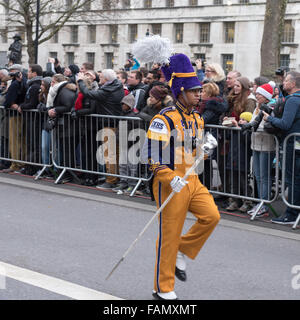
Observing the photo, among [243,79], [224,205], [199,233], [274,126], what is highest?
[243,79]

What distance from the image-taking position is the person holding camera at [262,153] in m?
8.19

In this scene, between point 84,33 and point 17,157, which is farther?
point 84,33

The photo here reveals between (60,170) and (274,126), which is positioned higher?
(274,126)

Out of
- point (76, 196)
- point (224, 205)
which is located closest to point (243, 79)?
point (224, 205)

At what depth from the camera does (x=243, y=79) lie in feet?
28.7

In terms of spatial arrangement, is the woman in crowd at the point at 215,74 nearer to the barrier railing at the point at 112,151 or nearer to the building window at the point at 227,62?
the barrier railing at the point at 112,151

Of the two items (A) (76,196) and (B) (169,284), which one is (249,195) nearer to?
(A) (76,196)

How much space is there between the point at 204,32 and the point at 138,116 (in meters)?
50.2

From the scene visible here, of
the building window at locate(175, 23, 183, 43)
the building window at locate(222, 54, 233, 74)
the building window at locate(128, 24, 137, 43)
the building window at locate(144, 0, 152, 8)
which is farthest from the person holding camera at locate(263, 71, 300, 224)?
the building window at locate(128, 24, 137, 43)

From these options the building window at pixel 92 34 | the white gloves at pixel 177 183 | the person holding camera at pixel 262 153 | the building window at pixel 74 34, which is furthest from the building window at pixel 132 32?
the white gloves at pixel 177 183

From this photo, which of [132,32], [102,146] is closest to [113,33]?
[132,32]

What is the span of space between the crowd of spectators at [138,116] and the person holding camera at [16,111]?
0.06 feet
